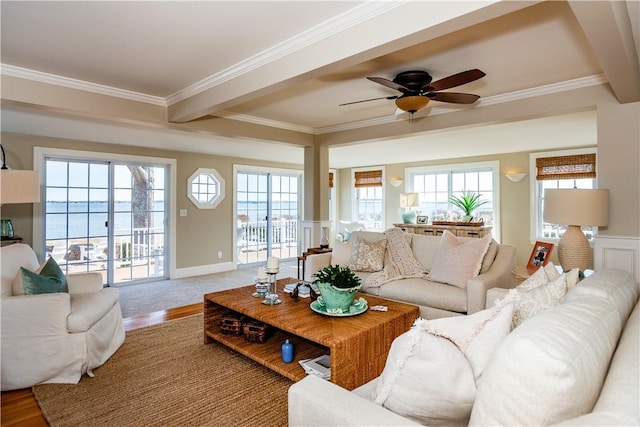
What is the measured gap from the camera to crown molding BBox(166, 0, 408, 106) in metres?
1.98

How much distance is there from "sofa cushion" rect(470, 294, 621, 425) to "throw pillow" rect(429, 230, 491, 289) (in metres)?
2.30

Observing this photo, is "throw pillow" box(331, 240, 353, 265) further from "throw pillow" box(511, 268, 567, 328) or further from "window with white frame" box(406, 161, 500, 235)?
"window with white frame" box(406, 161, 500, 235)

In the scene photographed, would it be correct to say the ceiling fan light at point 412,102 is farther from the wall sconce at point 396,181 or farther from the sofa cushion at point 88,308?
the wall sconce at point 396,181

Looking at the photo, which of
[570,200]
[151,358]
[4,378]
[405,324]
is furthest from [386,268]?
[4,378]

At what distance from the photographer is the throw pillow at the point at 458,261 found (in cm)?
320

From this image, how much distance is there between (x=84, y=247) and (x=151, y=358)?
343 cm

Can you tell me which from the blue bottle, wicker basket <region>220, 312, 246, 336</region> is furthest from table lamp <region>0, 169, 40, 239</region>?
the blue bottle

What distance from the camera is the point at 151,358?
9.20 ft

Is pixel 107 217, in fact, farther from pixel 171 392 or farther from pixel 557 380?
pixel 557 380

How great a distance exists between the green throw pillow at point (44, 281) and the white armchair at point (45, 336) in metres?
0.11

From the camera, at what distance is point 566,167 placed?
6.18 m

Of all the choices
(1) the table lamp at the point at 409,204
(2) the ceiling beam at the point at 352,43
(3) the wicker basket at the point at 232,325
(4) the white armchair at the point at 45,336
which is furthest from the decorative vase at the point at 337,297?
(1) the table lamp at the point at 409,204

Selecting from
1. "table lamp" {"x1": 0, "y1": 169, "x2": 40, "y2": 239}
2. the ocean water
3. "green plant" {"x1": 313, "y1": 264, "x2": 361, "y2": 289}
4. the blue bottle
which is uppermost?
"table lamp" {"x1": 0, "y1": 169, "x2": 40, "y2": 239}

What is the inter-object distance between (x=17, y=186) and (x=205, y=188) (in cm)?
370
